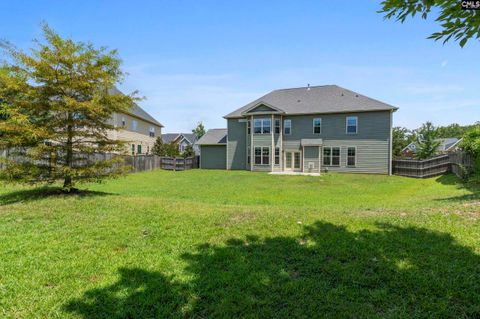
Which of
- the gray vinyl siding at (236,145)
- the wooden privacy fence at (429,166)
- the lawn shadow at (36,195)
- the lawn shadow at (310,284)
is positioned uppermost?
the gray vinyl siding at (236,145)

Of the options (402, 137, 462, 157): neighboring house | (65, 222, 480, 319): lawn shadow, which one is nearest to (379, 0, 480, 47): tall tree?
(65, 222, 480, 319): lawn shadow

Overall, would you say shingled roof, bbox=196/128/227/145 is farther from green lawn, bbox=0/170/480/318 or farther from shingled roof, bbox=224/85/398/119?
green lawn, bbox=0/170/480/318

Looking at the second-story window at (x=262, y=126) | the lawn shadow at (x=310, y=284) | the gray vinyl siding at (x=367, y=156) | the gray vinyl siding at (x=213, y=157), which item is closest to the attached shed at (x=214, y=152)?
the gray vinyl siding at (x=213, y=157)

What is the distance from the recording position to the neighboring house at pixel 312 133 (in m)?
22.0

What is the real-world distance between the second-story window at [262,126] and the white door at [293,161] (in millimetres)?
2875

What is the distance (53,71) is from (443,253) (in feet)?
33.0

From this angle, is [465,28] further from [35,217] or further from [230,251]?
[35,217]

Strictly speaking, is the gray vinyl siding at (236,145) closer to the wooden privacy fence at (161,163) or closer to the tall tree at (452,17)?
the wooden privacy fence at (161,163)

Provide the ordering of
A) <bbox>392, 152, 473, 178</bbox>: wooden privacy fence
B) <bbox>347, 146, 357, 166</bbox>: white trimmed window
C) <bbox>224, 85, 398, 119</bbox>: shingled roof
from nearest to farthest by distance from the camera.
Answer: <bbox>392, 152, 473, 178</bbox>: wooden privacy fence, <bbox>224, 85, 398, 119</bbox>: shingled roof, <bbox>347, 146, 357, 166</bbox>: white trimmed window

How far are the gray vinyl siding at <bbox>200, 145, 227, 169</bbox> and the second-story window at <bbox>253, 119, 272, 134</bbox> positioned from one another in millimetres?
4677

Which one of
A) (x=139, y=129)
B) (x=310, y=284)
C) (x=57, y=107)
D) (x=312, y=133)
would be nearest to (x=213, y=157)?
(x=139, y=129)

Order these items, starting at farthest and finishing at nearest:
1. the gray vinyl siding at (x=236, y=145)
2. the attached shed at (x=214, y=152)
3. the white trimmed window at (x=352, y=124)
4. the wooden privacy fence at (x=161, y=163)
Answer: the attached shed at (x=214, y=152), the gray vinyl siding at (x=236, y=145), the wooden privacy fence at (x=161, y=163), the white trimmed window at (x=352, y=124)

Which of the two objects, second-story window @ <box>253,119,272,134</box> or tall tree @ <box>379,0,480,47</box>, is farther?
second-story window @ <box>253,119,272,134</box>

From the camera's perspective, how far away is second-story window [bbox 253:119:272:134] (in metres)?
24.2
